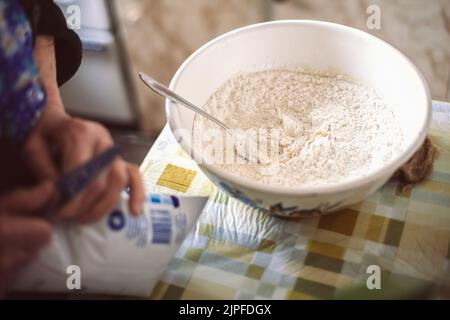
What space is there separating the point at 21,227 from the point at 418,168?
530mm

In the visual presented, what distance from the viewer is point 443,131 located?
2.61ft

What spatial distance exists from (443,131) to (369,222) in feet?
0.77

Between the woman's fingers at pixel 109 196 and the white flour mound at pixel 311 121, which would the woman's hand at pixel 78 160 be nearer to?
the woman's fingers at pixel 109 196

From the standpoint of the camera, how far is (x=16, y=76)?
1.49 ft

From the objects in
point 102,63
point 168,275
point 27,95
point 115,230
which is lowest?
point 102,63

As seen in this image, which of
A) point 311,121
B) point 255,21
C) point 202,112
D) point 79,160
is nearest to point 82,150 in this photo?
point 79,160

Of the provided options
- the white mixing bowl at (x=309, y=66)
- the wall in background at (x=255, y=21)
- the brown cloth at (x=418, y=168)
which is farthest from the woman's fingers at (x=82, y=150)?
the wall in background at (x=255, y=21)

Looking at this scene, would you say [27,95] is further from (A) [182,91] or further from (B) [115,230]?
(A) [182,91]

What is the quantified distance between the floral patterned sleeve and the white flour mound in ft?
0.89

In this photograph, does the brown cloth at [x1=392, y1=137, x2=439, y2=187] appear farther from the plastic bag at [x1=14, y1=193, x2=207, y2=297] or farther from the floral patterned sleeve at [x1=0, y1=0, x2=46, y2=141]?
the floral patterned sleeve at [x1=0, y1=0, x2=46, y2=141]

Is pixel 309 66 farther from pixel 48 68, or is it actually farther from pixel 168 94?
pixel 48 68

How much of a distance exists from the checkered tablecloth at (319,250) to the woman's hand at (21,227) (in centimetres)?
21

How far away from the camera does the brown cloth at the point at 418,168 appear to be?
2.33ft
